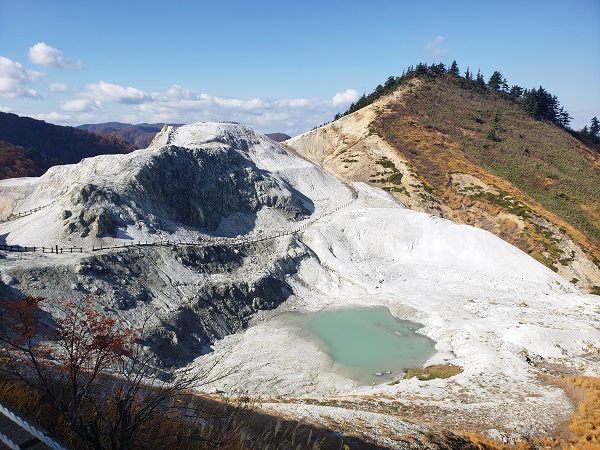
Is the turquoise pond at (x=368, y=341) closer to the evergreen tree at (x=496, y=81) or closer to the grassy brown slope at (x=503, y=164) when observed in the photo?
the grassy brown slope at (x=503, y=164)

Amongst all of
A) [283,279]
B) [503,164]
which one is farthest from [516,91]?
[283,279]

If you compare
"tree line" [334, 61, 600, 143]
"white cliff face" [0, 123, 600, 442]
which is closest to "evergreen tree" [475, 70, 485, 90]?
"tree line" [334, 61, 600, 143]

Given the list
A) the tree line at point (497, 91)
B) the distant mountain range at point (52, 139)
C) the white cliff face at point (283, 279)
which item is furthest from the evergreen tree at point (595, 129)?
the distant mountain range at point (52, 139)

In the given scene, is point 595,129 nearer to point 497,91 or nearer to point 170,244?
point 497,91

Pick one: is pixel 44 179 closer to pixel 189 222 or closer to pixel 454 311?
pixel 189 222

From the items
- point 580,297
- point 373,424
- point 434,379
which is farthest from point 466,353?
point 580,297

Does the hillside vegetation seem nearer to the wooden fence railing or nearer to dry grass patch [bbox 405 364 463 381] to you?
the wooden fence railing
